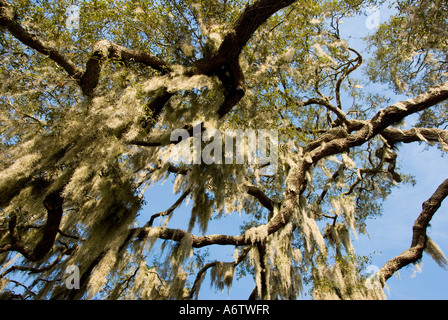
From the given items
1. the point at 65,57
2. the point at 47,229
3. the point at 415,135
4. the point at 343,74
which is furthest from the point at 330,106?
the point at 47,229

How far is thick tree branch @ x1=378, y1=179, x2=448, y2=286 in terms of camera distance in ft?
15.4

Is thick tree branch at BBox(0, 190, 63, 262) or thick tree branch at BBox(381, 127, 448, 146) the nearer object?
thick tree branch at BBox(0, 190, 63, 262)

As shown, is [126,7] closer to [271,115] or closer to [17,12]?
[17,12]

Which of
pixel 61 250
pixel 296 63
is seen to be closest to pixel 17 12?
pixel 61 250

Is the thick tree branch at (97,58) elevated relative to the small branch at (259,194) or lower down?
elevated

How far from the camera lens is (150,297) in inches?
192

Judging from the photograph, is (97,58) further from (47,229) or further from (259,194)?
(259,194)

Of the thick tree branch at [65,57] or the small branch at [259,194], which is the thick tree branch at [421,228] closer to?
the small branch at [259,194]

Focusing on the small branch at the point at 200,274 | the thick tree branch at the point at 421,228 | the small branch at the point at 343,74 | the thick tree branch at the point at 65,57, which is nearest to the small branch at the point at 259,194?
the small branch at the point at 200,274

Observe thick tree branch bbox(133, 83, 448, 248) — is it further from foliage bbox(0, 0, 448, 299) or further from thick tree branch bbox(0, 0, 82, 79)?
thick tree branch bbox(0, 0, 82, 79)

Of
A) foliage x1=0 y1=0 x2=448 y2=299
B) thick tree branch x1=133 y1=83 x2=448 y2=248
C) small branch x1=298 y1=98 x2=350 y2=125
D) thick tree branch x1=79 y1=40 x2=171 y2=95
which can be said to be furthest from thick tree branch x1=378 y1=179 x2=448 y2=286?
thick tree branch x1=79 y1=40 x2=171 y2=95

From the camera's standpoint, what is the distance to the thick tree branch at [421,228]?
4.69 metres

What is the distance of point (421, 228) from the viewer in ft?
16.3

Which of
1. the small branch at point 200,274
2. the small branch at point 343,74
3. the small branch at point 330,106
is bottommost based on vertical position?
the small branch at point 200,274
